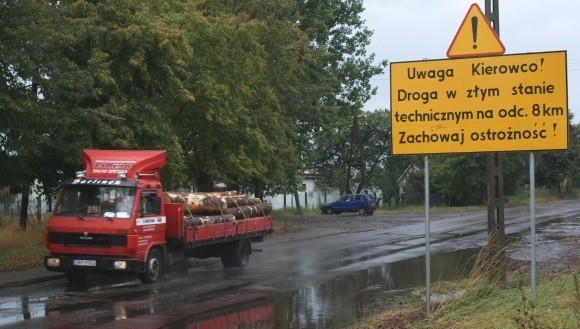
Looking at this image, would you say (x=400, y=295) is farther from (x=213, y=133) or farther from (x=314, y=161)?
(x=314, y=161)

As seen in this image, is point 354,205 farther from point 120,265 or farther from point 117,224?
point 120,265

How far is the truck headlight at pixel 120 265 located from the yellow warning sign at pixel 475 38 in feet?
28.9

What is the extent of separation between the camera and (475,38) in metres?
9.84

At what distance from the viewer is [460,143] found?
9.84 metres

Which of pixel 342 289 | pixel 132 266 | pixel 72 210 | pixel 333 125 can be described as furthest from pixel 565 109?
pixel 333 125

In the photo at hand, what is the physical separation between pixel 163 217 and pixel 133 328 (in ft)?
20.5

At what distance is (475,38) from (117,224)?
357 inches

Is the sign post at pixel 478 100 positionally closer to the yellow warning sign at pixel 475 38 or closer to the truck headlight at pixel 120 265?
the yellow warning sign at pixel 475 38

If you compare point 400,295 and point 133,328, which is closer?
point 133,328

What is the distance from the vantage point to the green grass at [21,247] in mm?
19833

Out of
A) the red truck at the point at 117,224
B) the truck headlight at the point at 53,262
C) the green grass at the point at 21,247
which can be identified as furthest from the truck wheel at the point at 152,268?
the green grass at the point at 21,247

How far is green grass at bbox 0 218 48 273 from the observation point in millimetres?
19833

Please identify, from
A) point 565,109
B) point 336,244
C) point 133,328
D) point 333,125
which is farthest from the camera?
point 333,125

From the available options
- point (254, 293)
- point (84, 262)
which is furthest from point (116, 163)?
point (254, 293)
